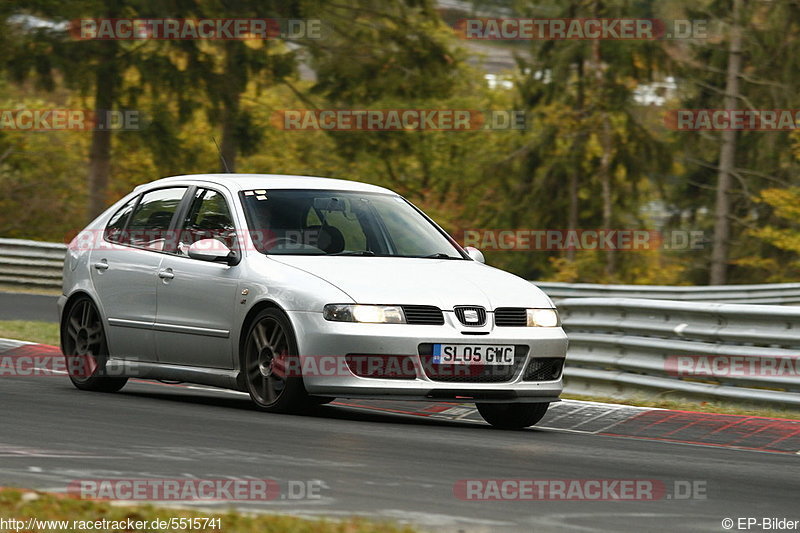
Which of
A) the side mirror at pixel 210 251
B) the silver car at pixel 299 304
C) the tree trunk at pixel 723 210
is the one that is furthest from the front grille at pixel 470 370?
the tree trunk at pixel 723 210

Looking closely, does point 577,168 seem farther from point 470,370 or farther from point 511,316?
point 470,370

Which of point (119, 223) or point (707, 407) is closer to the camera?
point (707, 407)

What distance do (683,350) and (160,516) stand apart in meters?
6.85

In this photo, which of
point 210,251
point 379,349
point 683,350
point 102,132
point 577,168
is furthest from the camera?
point 577,168

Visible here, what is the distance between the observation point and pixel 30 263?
24.5 meters

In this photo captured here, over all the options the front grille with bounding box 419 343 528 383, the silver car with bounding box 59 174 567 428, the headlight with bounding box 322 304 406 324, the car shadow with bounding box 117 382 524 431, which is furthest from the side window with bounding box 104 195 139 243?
the front grille with bounding box 419 343 528 383

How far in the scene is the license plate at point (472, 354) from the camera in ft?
28.7

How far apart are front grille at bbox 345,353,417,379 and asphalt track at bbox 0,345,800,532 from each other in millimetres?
344

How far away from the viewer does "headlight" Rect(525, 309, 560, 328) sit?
916 cm

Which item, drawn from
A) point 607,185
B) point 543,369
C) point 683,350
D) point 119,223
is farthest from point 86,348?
point 607,185

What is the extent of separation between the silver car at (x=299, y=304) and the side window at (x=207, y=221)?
13mm

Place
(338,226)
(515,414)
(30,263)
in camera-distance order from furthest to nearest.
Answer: (30,263)
(338,226)
(515,414)

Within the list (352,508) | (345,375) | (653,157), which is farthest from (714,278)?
(352,508)

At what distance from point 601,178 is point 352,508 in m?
36.7
